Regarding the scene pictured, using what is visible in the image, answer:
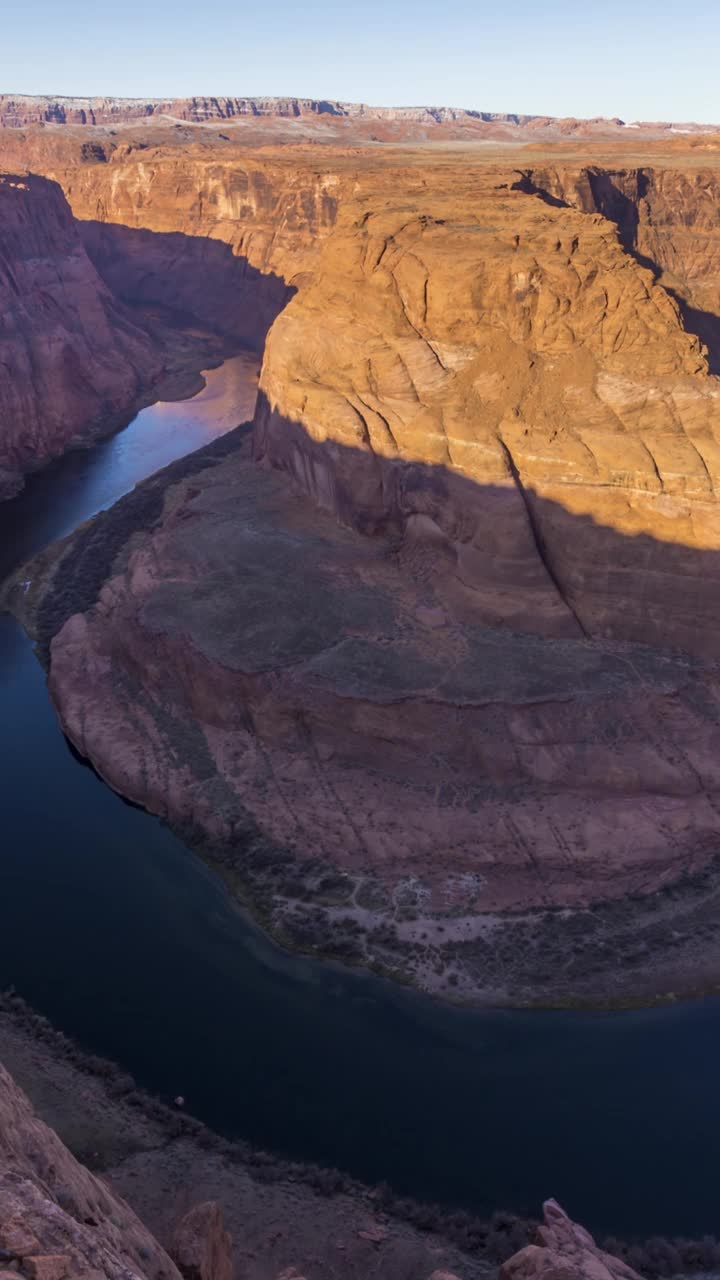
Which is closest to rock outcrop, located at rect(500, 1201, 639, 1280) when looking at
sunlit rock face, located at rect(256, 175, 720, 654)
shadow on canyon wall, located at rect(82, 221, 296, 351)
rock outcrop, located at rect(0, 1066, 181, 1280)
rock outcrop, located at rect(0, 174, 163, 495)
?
rock outcrop, located at rect(0, 1066, 181, 1280)

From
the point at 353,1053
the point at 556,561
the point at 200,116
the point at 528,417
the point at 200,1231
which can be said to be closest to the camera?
the point at 200,1231

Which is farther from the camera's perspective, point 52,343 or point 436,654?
point 52,343

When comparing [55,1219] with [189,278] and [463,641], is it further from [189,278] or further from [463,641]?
[189,278]

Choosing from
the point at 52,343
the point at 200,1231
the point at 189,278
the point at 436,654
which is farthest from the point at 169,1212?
the point at 189,278

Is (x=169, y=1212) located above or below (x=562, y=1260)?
below

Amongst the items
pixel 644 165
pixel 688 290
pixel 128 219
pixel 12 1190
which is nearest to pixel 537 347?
pixel 688 290

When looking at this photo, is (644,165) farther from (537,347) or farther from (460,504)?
(460,504)

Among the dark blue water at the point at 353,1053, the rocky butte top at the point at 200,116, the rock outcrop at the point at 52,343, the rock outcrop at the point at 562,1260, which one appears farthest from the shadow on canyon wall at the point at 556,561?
the rocky butte top at the point at 200,116
